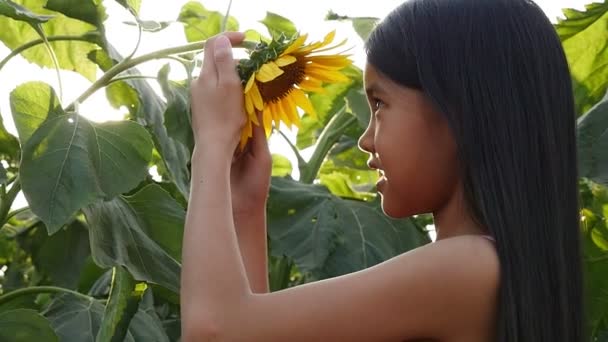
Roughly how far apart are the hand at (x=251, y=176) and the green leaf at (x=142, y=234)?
25 centimetres

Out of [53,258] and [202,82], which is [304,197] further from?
[202,82]

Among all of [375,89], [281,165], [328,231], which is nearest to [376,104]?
[375,89]

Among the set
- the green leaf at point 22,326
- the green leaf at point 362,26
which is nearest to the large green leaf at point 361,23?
the green leaf at point 362,26

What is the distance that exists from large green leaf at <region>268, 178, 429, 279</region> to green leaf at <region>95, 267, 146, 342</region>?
1.09 feet

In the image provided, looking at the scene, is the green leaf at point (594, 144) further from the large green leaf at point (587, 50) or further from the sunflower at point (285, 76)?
the sunflower at point (285, 76)

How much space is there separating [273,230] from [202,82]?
72cm

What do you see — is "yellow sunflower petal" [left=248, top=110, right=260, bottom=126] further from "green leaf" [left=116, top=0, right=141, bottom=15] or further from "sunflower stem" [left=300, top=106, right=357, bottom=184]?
"sunflower stem" [left=300, top=106, right=357, bottom=184]

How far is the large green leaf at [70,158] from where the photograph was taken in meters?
1.61

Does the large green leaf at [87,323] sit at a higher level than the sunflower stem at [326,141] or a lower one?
lower

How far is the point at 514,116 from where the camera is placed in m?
1.31

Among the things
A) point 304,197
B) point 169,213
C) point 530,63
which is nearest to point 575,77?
point 304,197

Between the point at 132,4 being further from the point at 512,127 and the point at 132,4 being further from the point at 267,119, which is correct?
the point at 512,127

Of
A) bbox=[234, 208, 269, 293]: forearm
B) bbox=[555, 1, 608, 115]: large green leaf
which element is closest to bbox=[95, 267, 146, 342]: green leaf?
bbox=[234, 208, 269, 293]: forearm

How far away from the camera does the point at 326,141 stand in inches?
89.0
